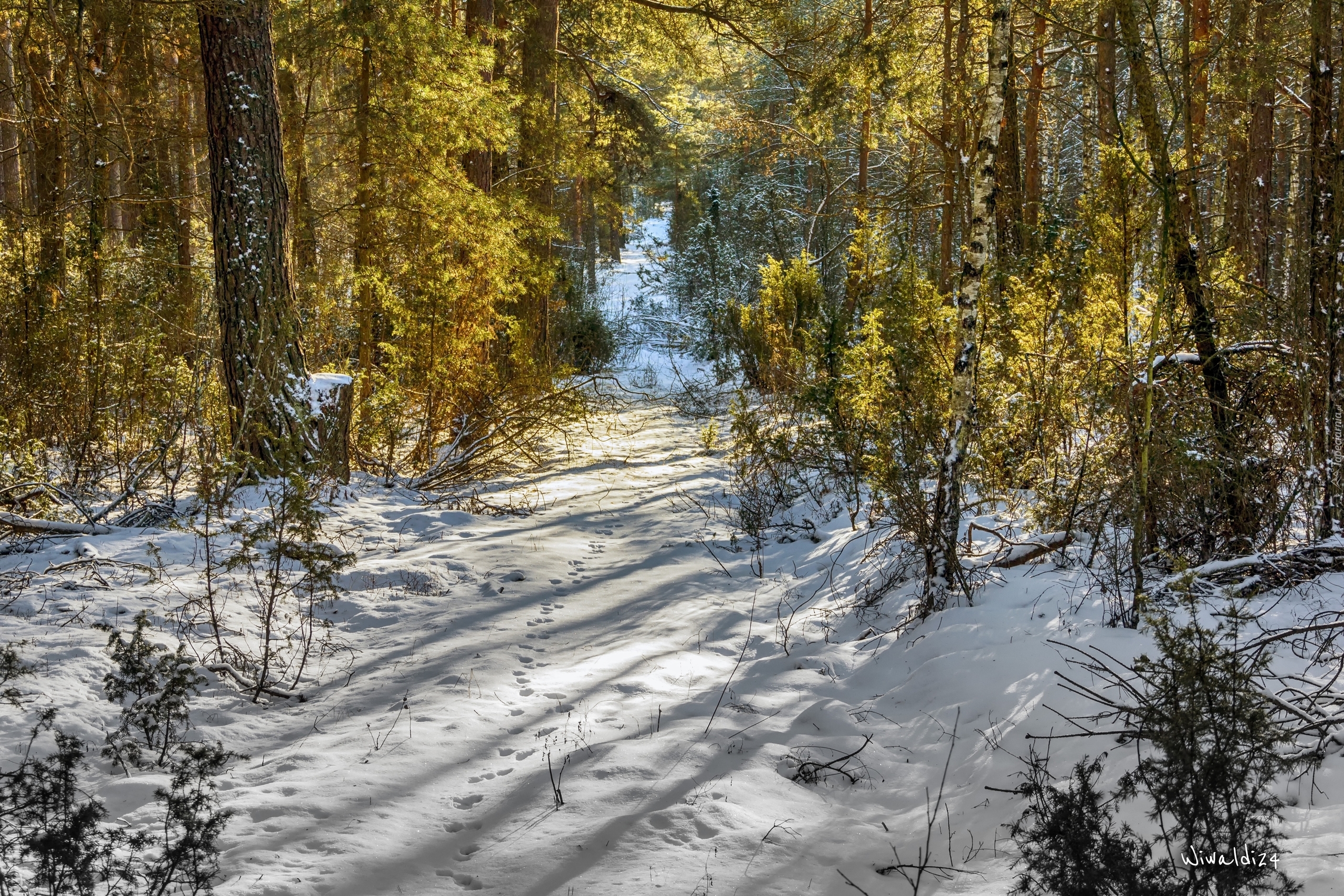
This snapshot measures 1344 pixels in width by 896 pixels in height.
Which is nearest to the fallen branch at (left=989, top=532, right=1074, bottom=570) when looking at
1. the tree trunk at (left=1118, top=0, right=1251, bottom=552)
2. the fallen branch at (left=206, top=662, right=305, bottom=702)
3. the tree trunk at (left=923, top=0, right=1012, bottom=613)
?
the tree trunk at (left=923, top=0, right=1012, bottom=613)

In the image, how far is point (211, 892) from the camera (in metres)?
2.16

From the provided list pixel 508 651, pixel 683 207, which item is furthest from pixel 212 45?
pixel 683 207

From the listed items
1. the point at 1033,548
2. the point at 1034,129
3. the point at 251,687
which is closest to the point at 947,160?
the point at 1034,129

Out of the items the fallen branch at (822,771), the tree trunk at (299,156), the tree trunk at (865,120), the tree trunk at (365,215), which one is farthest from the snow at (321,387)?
the tree trunk at (865,120)

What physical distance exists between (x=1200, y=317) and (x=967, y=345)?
1.15 metres

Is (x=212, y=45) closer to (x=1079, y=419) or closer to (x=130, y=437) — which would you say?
(x=130, y=437)

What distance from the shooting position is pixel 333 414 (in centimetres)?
659

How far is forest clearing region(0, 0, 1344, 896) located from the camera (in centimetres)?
249

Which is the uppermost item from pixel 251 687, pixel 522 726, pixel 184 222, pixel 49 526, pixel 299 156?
pixel 299 156

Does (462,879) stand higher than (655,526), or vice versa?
(655,526)

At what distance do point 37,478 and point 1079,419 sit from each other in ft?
21.1

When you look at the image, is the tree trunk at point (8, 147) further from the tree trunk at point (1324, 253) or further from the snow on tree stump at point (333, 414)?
the tree trunk at point (1324, 253)

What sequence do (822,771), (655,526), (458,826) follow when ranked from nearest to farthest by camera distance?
(458,826) → (822,771) → (655,526)

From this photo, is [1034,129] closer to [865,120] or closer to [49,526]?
[865,120]
